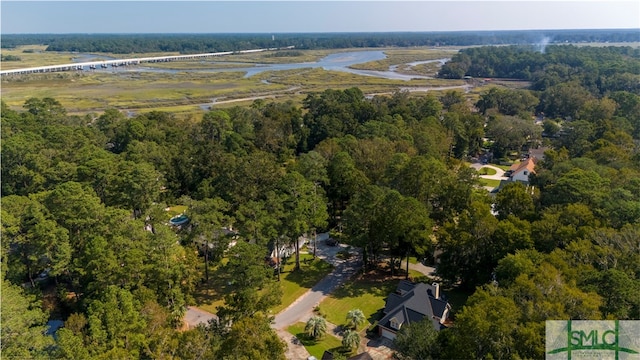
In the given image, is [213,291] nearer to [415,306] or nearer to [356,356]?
[356,356]

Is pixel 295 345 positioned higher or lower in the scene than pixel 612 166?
lower

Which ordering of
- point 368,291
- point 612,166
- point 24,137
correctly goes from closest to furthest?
point 368,291
point 612,166
point 24,137

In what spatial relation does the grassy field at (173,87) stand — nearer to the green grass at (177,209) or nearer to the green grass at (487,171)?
the green grass at (177,209)

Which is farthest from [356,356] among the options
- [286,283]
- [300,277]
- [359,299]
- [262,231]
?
[262,231]

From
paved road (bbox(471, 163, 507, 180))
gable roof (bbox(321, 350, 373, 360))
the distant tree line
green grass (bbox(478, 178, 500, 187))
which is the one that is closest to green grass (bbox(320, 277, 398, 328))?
gable roof (bbox(321, 350, 373, 360))

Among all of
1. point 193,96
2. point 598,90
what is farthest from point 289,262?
point 598,90

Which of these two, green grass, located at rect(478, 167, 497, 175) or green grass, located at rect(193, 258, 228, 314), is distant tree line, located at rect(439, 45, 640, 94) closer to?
green grass, located at rect(478, 167, 497, 175)

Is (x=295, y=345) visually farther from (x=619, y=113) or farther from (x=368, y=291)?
(x=619, y=113)
